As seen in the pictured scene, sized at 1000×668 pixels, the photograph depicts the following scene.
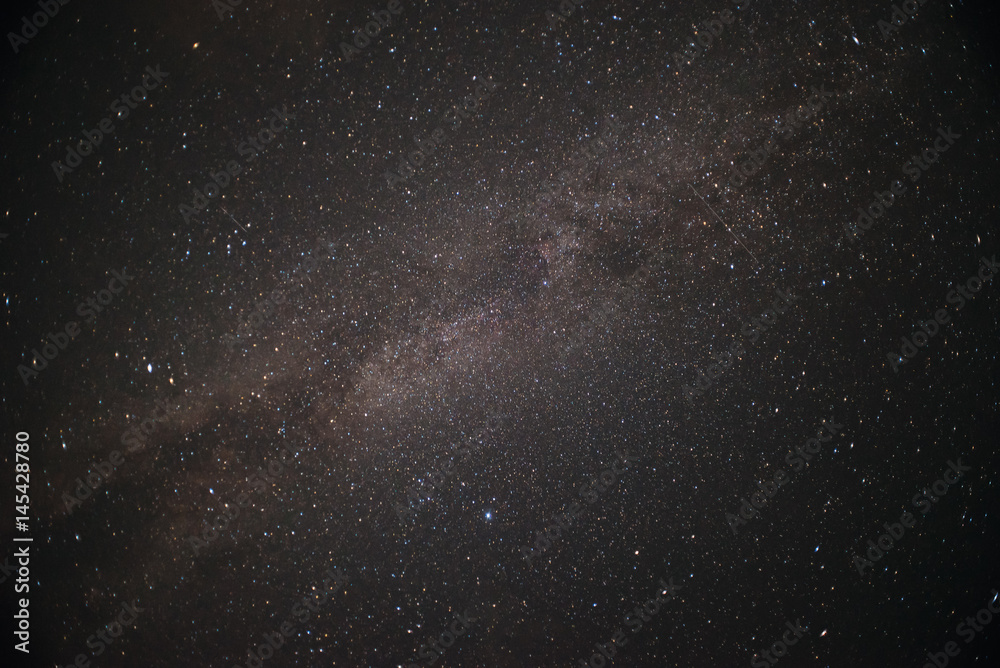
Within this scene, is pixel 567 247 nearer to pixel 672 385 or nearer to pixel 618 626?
pixel 672 385

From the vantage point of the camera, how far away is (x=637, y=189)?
2.00ft

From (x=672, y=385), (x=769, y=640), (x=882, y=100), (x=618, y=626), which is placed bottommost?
(x=769, y=640)

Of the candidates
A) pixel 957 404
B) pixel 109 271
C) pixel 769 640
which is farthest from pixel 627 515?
pixel 109 271

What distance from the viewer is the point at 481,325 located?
2.02 feet

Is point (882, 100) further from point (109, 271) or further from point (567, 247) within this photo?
point (109, 271)

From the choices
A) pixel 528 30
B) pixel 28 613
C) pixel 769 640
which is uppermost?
pixel 528 30

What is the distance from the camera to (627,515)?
24.3 inches

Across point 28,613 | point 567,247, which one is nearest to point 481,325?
point 567,247

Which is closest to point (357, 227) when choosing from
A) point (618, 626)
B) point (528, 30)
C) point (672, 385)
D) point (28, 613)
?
point (528, 30)

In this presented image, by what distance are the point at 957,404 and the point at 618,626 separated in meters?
0.57

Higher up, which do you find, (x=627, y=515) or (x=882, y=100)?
(x=882, y=100)

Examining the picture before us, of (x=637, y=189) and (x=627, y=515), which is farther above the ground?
(x=637, y=189)

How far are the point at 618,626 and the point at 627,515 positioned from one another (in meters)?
0.15

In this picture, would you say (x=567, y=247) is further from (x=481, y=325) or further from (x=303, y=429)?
(x=303, y=429)
